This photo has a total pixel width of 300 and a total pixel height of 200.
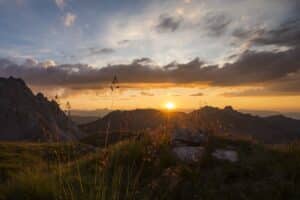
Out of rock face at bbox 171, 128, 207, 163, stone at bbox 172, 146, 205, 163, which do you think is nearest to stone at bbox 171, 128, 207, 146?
rock face at bbox 171, 128, 207, 163

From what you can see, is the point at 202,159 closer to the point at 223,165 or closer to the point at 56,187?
the point at 223,165

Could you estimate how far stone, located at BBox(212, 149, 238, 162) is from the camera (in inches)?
260

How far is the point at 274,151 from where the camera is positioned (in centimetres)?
713

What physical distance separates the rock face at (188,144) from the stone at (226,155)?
1.05 ft

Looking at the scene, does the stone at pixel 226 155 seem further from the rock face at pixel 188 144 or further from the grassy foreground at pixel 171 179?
the rock face at pixel 188 144

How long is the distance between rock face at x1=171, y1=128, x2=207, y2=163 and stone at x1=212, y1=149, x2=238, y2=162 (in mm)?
321

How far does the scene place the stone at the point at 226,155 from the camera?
21.6 feet

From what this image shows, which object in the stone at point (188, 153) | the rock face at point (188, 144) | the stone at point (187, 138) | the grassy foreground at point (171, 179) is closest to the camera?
the grassy foreground at point (171, 179)

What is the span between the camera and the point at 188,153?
692cm

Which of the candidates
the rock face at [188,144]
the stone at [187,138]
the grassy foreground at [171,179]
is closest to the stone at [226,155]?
the grassy foreground at [171,179]

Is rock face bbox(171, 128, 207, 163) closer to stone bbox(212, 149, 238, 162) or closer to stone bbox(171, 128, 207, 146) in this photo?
stone bbox(171, 128, 207, 146)

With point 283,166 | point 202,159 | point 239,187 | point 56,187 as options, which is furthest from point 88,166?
point 283,166

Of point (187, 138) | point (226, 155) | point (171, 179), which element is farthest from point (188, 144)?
point (171, 179)

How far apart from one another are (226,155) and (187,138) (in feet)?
5.68
